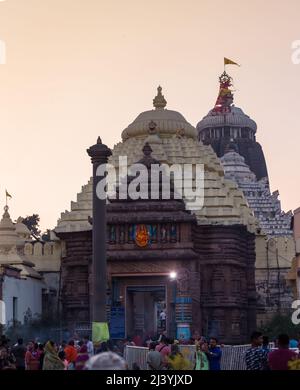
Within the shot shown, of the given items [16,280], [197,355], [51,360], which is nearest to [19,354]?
[51,360]

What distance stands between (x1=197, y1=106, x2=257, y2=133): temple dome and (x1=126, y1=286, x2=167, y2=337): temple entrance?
1823 inches

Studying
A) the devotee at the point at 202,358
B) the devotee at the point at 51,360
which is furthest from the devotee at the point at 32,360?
the devotee at the point at 202,358

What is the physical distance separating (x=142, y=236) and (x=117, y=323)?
3.84 meters

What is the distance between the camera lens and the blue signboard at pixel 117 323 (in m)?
43.2

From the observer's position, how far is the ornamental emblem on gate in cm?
4400

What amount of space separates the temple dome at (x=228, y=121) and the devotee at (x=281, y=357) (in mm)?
84924

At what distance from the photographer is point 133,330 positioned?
45594 mm

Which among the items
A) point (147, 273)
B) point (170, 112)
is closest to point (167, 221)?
point (147, 273)

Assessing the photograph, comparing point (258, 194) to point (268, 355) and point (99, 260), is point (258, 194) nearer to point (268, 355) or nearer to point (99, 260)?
point (99, 260)

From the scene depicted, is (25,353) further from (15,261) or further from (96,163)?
(15,261)

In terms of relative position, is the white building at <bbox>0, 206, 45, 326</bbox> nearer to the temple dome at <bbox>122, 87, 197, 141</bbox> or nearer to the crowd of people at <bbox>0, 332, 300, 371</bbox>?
the temple dome at <bbox>122, 87, 197, 141</bbox>

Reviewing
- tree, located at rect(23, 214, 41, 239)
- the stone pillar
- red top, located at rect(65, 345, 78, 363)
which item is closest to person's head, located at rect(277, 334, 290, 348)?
red top, located at rect(65, 345, 78, 363)

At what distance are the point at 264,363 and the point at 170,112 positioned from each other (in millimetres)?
42413

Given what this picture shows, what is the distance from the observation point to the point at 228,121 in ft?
325
